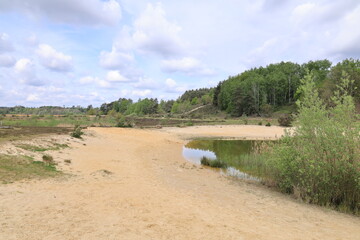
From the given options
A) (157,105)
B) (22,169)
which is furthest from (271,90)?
(22,169)

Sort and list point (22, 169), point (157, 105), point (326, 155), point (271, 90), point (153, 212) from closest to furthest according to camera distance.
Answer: point (153, 212)
point (326, 155)
point (22, 169)
point (271, 90)
point (157, 105)

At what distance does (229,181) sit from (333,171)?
5192 millimetres

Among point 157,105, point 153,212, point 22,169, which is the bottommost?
point 153,212

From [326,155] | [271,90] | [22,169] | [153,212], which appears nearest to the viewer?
[153,212]

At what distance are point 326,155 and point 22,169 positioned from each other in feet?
42.4

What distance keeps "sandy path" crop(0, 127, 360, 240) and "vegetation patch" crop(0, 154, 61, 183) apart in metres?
0.87

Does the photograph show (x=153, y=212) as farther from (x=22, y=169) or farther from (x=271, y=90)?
(x=271, y=90)

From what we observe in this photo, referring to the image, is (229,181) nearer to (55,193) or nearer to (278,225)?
(278,225)

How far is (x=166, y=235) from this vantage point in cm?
570

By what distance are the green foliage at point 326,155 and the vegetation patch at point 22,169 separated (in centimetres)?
1075

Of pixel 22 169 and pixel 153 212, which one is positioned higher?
pixel 22 169

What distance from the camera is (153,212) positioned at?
724 centimetres

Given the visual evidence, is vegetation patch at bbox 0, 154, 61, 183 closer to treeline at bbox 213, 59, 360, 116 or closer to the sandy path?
the sandy path

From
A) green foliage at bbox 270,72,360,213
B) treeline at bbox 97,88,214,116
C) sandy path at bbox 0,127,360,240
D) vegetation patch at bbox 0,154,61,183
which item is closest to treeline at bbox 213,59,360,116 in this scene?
treeline at bbox 97,88,214,116
